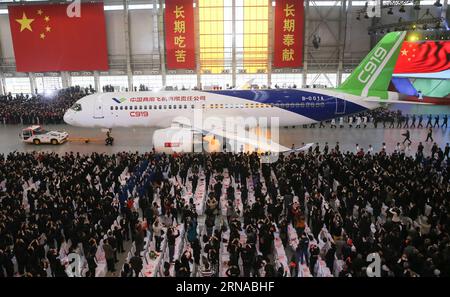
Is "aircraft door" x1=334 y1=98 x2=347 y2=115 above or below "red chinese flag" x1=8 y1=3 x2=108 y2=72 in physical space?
below

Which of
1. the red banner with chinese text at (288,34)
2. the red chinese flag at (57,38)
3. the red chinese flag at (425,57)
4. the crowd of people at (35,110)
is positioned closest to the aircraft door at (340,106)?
the red chinese flag at (425,57)

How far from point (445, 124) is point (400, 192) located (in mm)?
23859

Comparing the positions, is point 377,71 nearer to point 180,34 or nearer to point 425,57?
point 425,57

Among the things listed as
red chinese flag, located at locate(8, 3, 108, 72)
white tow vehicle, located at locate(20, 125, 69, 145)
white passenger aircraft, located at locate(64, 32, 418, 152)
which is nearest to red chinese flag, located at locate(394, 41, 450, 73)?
white passenger aircraft, located at locate(64, 32, 418, 152)

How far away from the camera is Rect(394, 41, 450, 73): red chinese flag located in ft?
125

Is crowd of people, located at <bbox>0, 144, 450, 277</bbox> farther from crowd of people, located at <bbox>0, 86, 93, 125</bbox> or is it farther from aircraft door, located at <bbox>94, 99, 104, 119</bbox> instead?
crowd of people, located at <bbox>0, 86, 93, 125</bbox>

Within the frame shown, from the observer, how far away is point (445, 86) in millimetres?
41062

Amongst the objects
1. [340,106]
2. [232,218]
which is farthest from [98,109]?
[340,106]

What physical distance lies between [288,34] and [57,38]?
30.1 metres

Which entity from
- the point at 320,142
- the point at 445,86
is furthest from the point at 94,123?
the point at 445,86

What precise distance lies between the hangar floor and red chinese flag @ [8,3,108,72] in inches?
621

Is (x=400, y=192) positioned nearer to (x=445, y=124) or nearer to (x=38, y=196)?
(x=38, y=196)

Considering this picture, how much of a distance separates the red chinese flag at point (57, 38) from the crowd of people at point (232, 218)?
1175 inches

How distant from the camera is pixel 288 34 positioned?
47.2m
